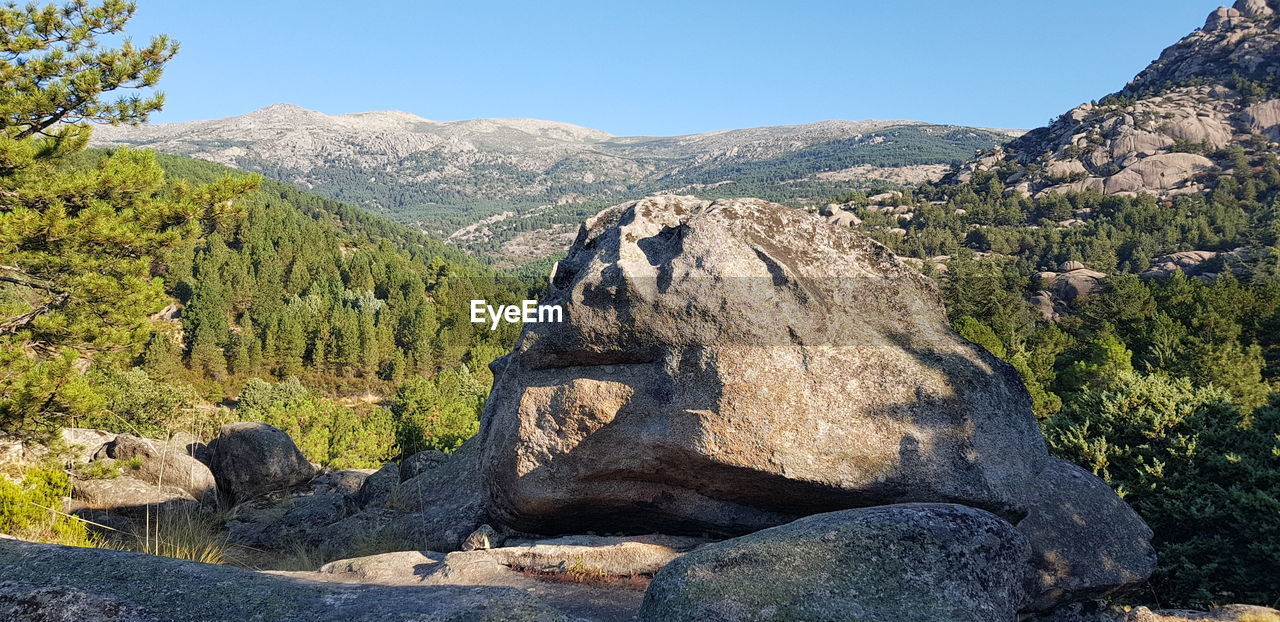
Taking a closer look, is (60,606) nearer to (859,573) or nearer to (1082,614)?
(859,573)

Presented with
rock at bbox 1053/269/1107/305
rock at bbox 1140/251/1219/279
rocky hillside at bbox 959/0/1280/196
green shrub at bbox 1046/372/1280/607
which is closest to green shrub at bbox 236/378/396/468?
green shrub at bbox 1046/372/1280/607

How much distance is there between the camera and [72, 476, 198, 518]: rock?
16219 mm

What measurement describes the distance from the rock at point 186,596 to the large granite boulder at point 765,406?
9.00 feet

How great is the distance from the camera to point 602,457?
27.5 ft

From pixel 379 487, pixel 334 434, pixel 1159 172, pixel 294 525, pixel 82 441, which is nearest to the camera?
pixel 294 525

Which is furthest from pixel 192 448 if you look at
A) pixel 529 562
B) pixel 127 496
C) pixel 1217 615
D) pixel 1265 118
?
pixel 1265 118

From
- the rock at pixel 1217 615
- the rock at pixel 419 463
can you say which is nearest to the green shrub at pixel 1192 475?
the rock at pixel 1217 615

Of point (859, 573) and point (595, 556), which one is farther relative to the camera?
point (595, 556)

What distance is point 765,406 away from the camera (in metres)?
7.72

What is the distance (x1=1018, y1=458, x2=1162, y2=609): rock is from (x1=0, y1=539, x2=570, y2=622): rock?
5778 mm

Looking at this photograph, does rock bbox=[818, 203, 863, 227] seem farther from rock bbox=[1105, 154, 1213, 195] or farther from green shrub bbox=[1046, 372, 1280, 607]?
green shrub bbox=[1046, 372, 1280, 607]

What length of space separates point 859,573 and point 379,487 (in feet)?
36.1

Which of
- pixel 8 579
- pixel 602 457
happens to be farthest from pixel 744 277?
pixel 8 579

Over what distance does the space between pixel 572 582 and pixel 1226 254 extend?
118145 mm
